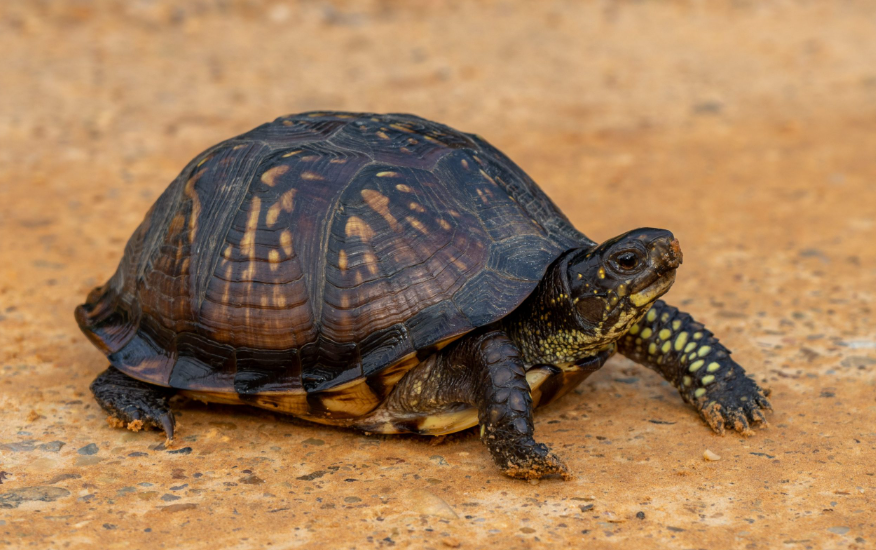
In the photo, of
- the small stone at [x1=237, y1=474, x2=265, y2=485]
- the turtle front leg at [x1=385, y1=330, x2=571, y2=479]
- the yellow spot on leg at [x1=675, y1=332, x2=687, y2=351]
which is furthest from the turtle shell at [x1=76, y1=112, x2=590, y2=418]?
the yellow spot on leg at [x1=675, y1=332, x2=687, y2=351]

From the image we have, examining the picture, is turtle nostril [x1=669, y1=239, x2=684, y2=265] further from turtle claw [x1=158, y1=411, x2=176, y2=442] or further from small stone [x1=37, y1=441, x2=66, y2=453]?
small stone [x1=37, y1=441, x2=66, y2=453]

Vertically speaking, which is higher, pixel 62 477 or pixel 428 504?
pixel 62 477

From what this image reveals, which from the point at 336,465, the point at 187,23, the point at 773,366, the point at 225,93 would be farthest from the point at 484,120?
the point at 336,465

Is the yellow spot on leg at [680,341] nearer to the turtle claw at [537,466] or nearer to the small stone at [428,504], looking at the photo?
the turtle claw at [537,466]

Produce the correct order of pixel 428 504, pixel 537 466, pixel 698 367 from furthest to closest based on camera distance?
pixel 698 367 → pixel 537 466 → pixel 428 504

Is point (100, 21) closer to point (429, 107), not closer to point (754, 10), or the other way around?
point (429, 107)

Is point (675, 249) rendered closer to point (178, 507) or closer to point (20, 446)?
point (178, 507)

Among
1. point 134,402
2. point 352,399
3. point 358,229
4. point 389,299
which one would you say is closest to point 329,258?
point 358,229
